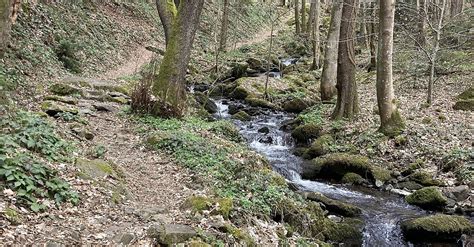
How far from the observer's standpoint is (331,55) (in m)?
15.7

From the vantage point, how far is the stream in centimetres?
776

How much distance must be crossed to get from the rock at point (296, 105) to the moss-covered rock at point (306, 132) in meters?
3.36

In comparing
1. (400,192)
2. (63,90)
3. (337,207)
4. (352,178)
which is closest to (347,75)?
(352,178)

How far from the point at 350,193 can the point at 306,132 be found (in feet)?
12.7

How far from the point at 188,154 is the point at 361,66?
55.8 feet

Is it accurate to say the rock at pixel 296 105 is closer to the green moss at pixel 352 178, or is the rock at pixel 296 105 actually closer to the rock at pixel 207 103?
the rock at pixel 207 103

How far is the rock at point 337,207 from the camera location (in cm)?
833

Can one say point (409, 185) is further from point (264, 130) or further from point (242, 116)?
point (242, 116)

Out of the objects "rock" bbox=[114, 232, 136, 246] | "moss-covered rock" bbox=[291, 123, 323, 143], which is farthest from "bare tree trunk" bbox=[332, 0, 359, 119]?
"rock" bbox=[114, 232, 136, 246]

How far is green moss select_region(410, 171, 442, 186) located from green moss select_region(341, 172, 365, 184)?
3.78ft

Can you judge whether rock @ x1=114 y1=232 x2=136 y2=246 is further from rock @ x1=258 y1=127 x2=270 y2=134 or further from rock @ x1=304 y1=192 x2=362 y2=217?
rock @ x1=258 y1=127 x2=270 y2=134

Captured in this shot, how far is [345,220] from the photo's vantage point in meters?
7.95

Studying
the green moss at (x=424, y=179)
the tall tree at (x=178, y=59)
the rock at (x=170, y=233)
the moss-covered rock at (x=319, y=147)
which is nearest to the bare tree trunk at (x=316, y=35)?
the moss-covered rock at (x=319, y=147)

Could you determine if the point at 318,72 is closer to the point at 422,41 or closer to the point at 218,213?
the point at 422,41
